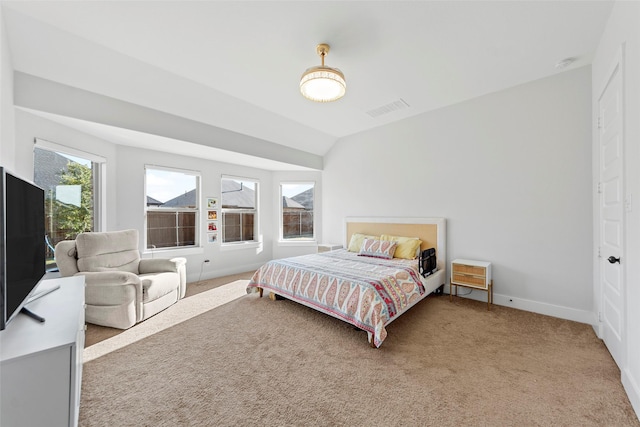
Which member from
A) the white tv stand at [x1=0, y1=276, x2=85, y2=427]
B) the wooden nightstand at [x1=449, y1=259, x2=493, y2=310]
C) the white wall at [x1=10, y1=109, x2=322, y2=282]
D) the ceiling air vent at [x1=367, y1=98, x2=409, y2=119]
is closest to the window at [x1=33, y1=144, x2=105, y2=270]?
the white wall at [x1=10, y1=109, x2=322, y2=282]

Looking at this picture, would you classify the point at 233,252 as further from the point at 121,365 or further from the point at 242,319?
the point at 121,365

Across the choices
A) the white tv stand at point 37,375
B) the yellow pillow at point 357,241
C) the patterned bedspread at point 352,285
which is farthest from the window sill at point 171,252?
the white tv stand at point 37,375

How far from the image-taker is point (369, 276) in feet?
9.52

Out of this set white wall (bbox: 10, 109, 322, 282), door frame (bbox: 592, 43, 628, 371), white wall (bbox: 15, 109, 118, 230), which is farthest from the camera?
white wall (bbox: 10, 109, 322, 282)

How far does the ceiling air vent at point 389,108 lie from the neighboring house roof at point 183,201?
3.46m

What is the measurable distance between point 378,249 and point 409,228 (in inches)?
28.1

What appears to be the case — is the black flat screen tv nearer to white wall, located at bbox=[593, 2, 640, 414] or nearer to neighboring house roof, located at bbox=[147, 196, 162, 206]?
neighboring house roof, located at bbox=[147, 196, 162, 206]

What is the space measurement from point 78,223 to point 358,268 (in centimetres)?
380

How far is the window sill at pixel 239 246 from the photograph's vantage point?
200 inches

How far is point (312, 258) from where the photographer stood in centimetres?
392

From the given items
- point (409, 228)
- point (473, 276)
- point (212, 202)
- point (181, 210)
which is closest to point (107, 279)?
point (181, 210)

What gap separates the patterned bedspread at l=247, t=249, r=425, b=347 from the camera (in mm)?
2496

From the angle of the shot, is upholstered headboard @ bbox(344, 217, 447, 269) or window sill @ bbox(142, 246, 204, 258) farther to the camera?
window sill @ bbox(142, 246, 204, 258)

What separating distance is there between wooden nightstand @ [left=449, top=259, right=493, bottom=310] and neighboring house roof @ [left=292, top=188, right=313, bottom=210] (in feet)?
10.9
